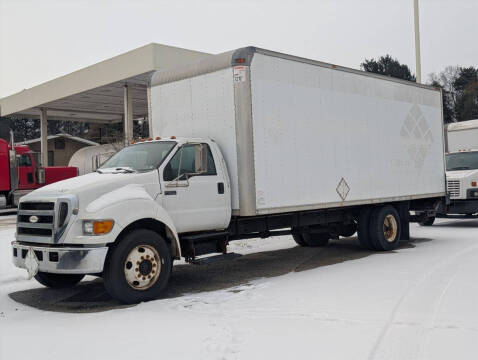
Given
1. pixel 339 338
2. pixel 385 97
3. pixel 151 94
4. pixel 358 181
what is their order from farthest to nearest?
pixel 385 97, pixel 358 181, pixel 151 94, pixel 339 338

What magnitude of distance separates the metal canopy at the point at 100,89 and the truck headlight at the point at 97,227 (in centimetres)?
1597

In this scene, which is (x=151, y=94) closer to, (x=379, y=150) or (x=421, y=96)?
(x=379, y=150)

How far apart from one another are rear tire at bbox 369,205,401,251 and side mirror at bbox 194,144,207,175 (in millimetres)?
4612

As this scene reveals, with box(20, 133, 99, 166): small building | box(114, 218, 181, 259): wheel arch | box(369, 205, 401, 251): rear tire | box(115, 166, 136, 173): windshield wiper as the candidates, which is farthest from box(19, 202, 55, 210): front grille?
box(20, 133, 99, 166): small building

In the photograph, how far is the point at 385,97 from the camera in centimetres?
1120

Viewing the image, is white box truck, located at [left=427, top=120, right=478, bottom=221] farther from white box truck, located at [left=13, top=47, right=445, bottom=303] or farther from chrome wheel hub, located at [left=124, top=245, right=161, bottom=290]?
chrome wheel hub, located at [left=124, top=245, right=161, bottom=290]

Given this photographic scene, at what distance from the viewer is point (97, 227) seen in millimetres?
6664

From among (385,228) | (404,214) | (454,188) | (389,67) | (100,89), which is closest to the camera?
(385,228)

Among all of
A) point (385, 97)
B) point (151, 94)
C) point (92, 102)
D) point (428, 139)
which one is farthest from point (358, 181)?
point (92, 102)

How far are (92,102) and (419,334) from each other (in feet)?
93.5

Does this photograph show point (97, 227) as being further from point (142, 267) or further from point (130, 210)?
point (142, 267)

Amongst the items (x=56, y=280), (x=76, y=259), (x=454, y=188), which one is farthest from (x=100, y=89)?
(x=76, y=259)

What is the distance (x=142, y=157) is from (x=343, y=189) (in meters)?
4.02

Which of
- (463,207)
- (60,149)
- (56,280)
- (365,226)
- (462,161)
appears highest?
(60,149)
